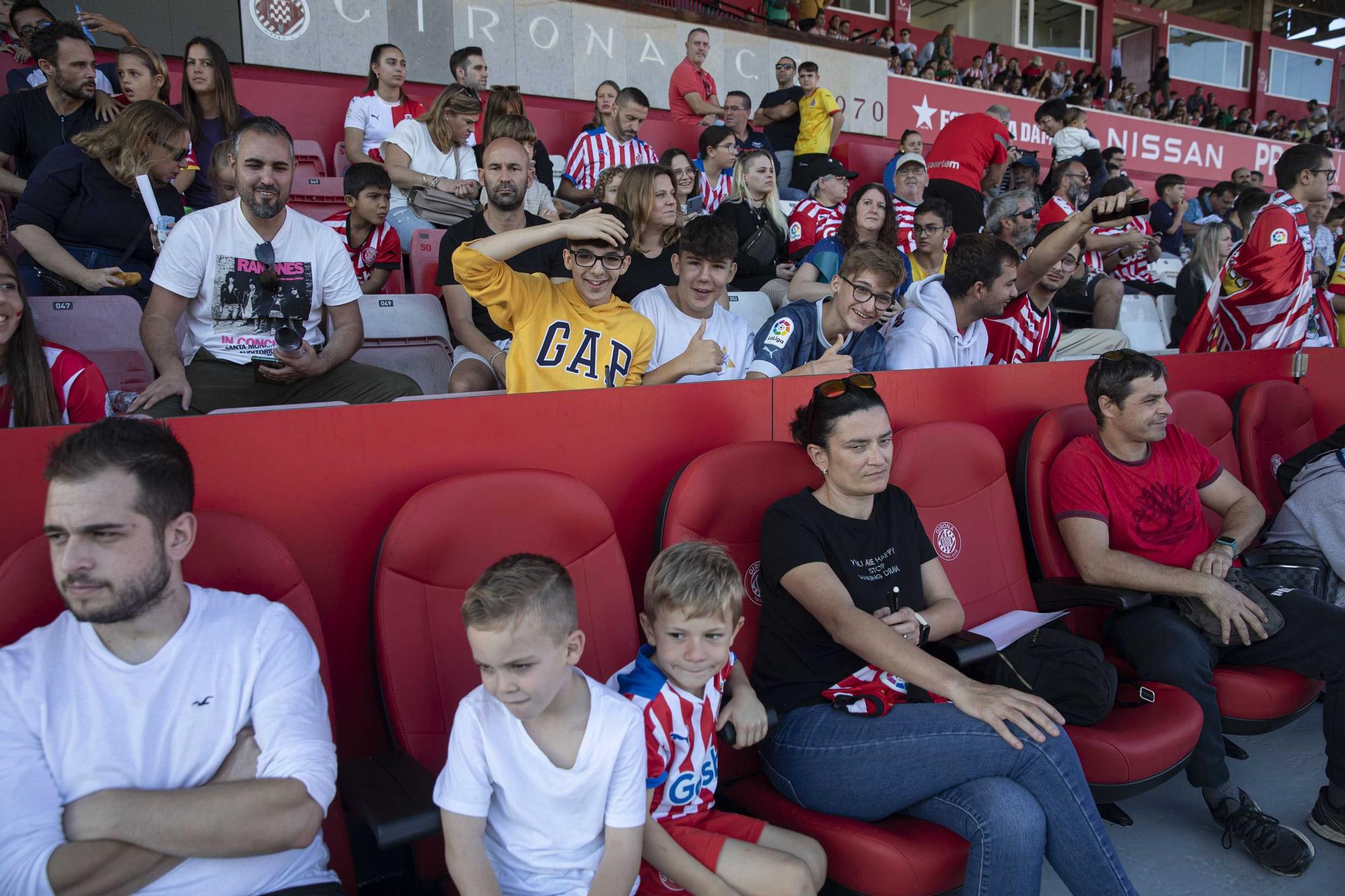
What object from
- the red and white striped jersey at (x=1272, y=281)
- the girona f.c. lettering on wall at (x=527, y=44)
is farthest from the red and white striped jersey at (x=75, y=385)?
the girona f.c. lettering on wall at (x=527, y=44)

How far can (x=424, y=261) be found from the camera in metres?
4.30

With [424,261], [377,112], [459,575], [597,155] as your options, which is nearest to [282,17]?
[377,112]

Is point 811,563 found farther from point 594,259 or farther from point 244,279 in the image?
point 244,279

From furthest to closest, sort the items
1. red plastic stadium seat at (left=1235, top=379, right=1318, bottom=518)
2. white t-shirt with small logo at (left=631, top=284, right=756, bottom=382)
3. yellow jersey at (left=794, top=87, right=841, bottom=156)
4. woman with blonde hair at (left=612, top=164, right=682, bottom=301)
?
1. yellow jersey at (left=794, top=87, right=841, bottom=156)
2. woman with blonde hair at (left=612, top=164, right=682, bottom=301)
3. red plastic stadium seat at (left=1235, top=379, right=1318, bottom=518)
4. white t-shirt with small logo at (left=631, top=284, right=756, bottom=382)

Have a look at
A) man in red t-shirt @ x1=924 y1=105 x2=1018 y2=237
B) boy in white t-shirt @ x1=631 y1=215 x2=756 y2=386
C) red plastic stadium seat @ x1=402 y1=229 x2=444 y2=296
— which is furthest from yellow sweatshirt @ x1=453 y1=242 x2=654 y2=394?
man in red t-shirt @ x1=924 y1=105 x2=1018 y2=237

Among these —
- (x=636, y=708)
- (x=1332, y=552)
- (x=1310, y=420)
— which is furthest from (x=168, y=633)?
(x=1310, y=420)

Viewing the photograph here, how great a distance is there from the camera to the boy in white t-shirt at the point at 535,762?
4.47 feet

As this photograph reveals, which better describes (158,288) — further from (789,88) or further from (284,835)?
(789,88)

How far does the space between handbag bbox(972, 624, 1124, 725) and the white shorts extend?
188 centimetres

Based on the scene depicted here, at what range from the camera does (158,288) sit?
256cm

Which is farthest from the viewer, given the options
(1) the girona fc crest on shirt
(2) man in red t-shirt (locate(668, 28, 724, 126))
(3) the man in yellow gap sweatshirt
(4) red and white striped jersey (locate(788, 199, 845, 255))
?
(2) man in red t-shirt (locate(668, 28, 724, 126))

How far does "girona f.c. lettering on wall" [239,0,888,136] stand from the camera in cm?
674

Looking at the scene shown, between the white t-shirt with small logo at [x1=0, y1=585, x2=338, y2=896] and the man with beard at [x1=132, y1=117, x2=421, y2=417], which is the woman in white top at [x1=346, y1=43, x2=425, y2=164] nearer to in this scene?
the man with beard at [x1=132, y1=117, x2=421, y2=417]

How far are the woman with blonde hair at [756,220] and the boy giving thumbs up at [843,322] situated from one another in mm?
1732
